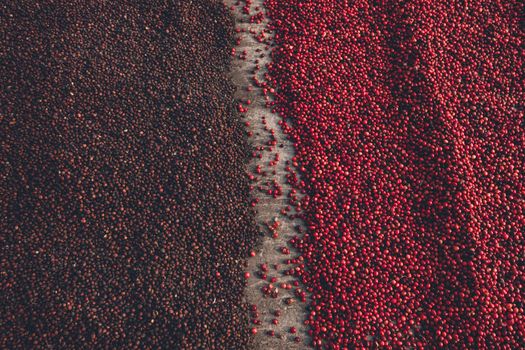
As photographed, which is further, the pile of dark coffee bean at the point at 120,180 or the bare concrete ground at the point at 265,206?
the bare concrete ground at the point at 265,206

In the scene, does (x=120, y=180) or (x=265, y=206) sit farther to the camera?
(x=265, y=206)

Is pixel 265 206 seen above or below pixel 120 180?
below

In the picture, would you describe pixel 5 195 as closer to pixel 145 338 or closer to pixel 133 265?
pixel 133 265

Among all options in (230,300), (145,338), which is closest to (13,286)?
(145,338)
